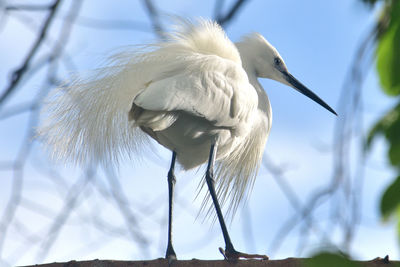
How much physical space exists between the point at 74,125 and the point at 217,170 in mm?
1175

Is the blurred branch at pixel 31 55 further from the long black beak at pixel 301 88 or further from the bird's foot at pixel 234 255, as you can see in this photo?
the long black beak at pixel 301 88

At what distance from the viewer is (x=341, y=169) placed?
156 cm

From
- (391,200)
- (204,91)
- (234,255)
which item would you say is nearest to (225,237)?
(234,255)

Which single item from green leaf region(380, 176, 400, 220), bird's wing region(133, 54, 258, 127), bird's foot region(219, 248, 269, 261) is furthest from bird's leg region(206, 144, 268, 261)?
green leaf region(380, 176, 400, 220)

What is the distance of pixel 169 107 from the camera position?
8.48 ft

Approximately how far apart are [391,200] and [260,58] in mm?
3137

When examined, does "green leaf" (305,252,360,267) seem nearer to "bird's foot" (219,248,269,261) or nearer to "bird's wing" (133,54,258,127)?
"bird's wing" (133,54,258,127)

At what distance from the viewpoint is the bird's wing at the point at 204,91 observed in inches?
103

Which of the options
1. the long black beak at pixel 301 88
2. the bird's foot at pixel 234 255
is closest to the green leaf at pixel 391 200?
the bird's foot at pixel 234 255

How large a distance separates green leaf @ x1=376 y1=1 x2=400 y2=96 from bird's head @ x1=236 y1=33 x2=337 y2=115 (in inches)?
116

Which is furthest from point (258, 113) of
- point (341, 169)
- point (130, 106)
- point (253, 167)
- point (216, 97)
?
point (341, 169)

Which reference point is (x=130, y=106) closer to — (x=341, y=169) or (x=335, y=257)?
(x=341, y=169)

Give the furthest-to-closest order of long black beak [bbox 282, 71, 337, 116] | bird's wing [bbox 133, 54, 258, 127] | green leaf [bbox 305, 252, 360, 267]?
1. long black beak [bbox 282, 71, 337, 116]
2. bird's wing [bbox 133, 54, 258, 127]
3. green leaf [bbox 305, 252, 360, 267]

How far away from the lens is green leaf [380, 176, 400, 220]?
0.66 meters
